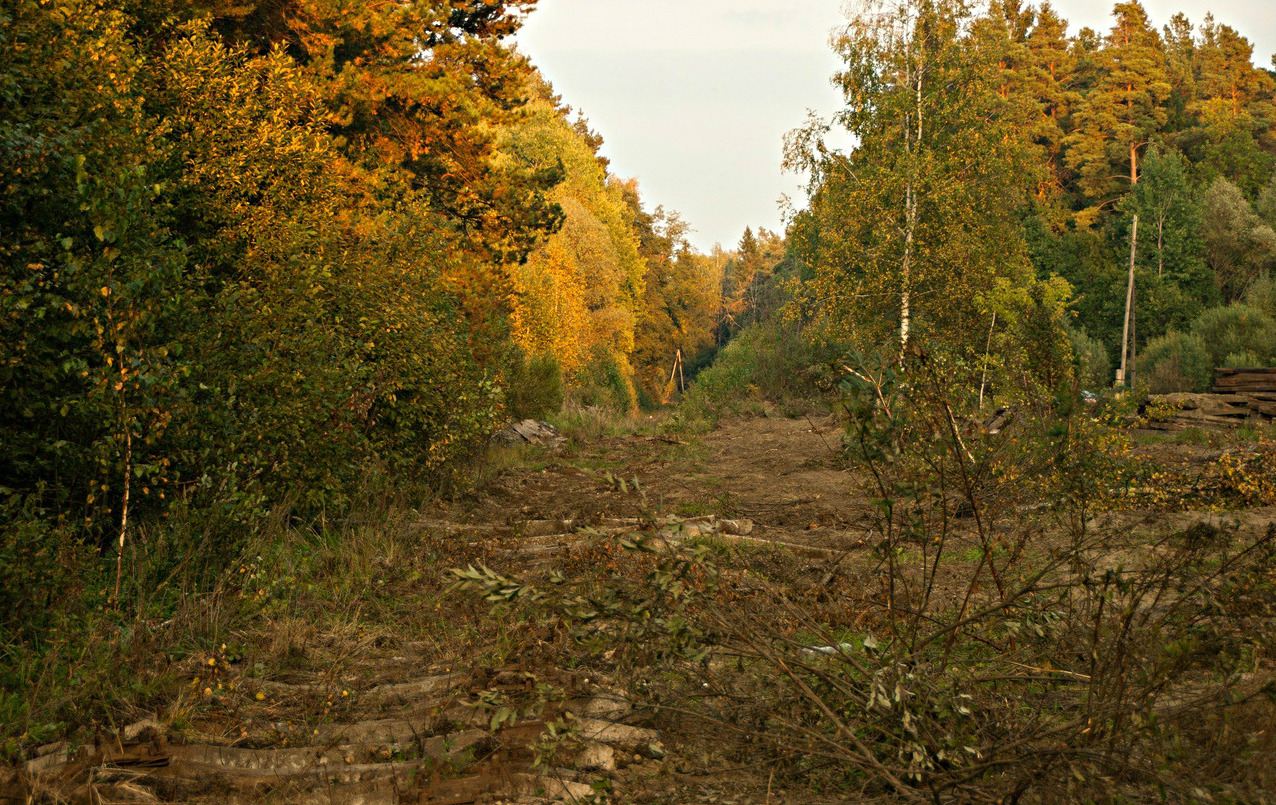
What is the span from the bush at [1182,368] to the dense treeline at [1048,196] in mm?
98

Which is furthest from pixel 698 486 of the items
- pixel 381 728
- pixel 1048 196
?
pixel 1048 196

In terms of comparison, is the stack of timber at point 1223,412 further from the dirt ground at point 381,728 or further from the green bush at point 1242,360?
the dirt ground at point 381,728

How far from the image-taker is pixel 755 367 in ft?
112

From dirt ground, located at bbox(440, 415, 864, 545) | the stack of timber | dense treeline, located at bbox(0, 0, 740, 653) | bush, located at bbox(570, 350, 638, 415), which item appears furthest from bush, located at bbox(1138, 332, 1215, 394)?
dense treeline, located at bbox(0, 0, 740, 653)

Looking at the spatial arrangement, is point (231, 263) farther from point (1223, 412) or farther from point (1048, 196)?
point (1048, 196)

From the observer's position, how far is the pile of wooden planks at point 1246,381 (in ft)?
65.0

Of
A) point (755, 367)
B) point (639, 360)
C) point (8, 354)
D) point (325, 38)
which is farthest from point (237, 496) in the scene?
point (639, 360)

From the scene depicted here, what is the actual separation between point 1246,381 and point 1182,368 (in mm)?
15440

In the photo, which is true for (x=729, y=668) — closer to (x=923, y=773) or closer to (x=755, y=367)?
(x=923, y=773)

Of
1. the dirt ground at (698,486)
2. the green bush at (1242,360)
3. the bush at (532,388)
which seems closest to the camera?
the dirt ground at (698,486)

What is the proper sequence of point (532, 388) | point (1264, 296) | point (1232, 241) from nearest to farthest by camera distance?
1. point (532, 388)
2. point (1264, 296)
3. point (1232, 241)

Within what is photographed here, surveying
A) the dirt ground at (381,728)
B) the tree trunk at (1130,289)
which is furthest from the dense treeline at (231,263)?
the tree trunk at (1130,289)

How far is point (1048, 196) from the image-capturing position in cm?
4884

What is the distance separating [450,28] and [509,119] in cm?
156
